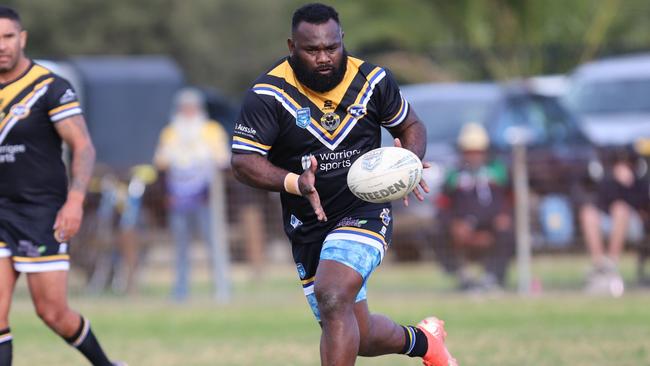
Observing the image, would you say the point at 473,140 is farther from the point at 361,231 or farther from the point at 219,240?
the point at 361,231

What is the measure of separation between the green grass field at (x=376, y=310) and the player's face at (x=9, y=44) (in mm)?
3059

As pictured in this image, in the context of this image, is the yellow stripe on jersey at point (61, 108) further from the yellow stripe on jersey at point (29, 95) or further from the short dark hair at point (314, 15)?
the short dark hair at point (314, 15)

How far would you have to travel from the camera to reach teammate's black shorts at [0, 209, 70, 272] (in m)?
8.34

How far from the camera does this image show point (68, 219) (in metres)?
8.34

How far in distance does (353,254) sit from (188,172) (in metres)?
9.25

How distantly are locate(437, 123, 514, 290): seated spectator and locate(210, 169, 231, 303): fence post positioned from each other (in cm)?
262

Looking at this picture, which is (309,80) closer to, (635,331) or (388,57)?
(635,331)

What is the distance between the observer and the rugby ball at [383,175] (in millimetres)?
7223

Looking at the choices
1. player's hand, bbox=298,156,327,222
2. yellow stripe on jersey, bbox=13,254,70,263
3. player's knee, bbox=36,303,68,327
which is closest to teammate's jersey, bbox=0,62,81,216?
yellow stripe on jersey, bbox=13,254,70,263

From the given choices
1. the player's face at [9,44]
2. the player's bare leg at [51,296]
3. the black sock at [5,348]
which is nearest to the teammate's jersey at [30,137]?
the player's face at [9,44]

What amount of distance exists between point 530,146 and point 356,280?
37.6 feet

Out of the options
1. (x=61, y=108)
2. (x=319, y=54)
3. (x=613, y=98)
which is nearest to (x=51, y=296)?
(x=61, y=108)

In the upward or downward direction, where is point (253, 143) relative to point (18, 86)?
downward

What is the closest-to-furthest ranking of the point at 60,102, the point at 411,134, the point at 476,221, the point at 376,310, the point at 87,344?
the point at 411,134 → the point at 60,102 → the point at 87,344 → the point at 376,310 → the point at 476,221
